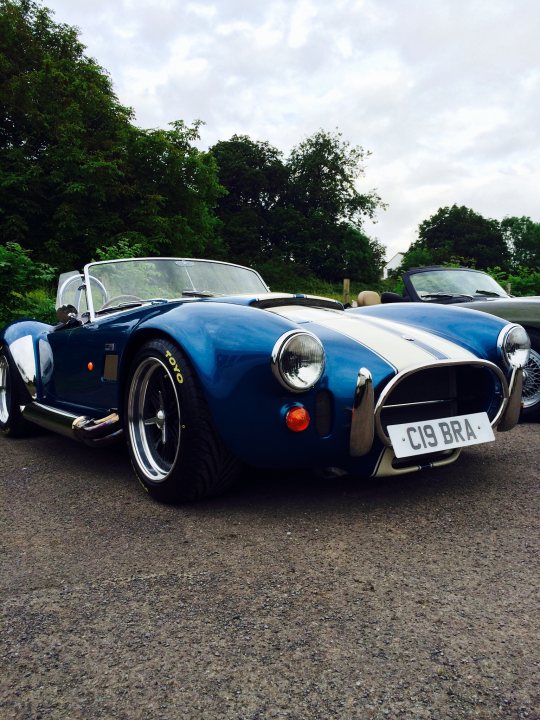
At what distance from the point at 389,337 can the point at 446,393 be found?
0.36 meters

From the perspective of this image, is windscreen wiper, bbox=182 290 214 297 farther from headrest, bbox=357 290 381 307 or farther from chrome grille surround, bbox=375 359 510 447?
chrome grille surround, bbox=375 359 510 447

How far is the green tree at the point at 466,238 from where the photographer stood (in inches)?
2243

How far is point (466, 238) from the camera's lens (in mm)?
57594

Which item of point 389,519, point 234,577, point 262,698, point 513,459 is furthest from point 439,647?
point 513,459

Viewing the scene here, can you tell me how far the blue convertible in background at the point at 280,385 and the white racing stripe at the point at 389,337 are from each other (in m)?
0.01

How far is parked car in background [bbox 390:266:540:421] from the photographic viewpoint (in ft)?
14.7

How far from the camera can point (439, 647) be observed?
4.81 ft

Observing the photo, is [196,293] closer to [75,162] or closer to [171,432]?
[171,432]

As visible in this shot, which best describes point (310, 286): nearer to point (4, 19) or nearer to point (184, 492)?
point (4, 19)

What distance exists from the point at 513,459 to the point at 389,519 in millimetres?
1220

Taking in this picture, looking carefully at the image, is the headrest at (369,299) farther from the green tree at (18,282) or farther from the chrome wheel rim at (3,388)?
the green tree at (18,282)

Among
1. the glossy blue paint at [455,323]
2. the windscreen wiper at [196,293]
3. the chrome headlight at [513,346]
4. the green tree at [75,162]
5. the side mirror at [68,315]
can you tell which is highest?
the green tree at [75,162]

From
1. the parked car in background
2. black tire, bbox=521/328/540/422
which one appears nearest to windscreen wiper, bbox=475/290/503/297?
the parked car in background

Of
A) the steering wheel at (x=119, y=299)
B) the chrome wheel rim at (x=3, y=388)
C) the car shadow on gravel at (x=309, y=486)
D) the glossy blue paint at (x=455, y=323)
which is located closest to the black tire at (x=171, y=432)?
the car shadow on gravel at (x=309, y=486)
